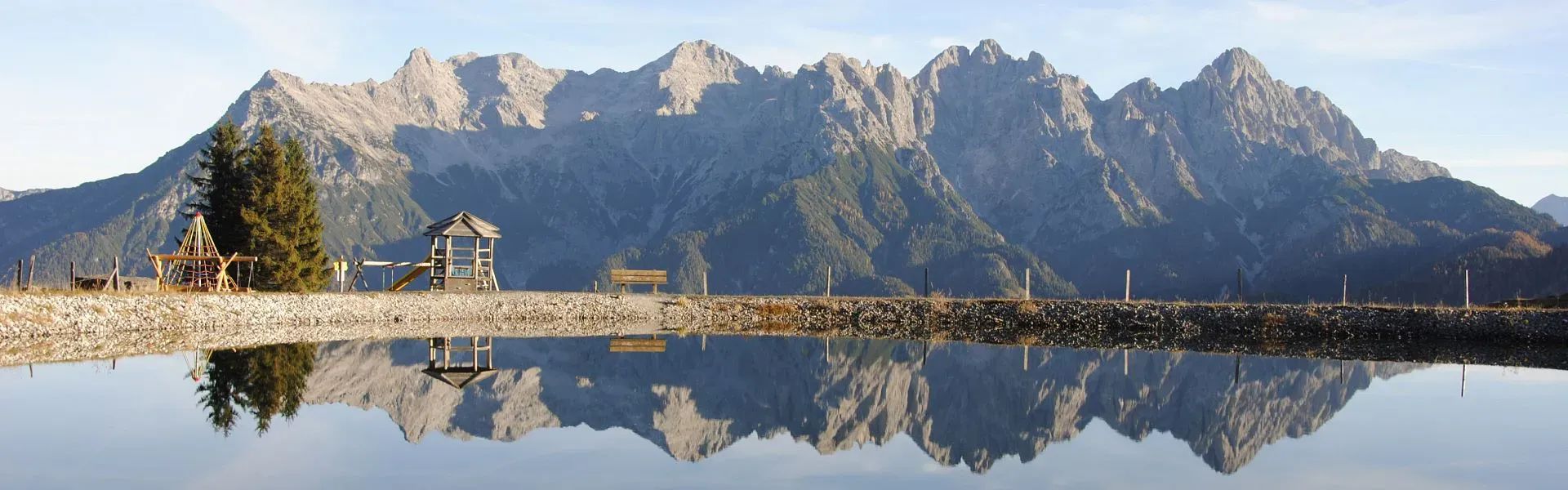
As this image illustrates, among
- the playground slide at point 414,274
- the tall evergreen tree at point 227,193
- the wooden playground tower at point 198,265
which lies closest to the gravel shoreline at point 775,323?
the wooden playground tower at point 198,265

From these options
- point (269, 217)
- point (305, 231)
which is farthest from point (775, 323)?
point (269, 217)

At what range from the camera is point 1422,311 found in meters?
53.8

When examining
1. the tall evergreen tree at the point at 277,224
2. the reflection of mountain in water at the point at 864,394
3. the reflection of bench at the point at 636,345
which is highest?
the tall evergreen tree at the point at 277,224

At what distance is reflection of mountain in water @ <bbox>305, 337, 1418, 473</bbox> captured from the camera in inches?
1042

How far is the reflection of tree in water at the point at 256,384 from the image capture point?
26562 mm

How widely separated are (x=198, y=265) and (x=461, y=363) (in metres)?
25.2

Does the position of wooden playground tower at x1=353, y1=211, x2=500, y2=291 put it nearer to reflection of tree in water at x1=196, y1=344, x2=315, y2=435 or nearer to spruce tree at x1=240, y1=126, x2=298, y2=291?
spruce tree at x1=240, y1=126, x2=298, y2=291

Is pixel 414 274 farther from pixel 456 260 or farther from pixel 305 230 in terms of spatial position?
pixel 305 230

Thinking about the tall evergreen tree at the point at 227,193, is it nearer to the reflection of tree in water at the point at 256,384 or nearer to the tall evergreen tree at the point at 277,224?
the tall evergreen tree at the point at 277,224

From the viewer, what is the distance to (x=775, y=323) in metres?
59.9

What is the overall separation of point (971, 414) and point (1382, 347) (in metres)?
24.9

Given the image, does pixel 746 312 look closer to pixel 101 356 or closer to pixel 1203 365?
pixel 1203 365

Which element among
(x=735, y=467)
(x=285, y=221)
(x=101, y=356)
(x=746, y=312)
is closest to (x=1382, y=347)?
(x=746, y=312)

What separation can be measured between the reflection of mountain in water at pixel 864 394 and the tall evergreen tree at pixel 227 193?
20072 mm
